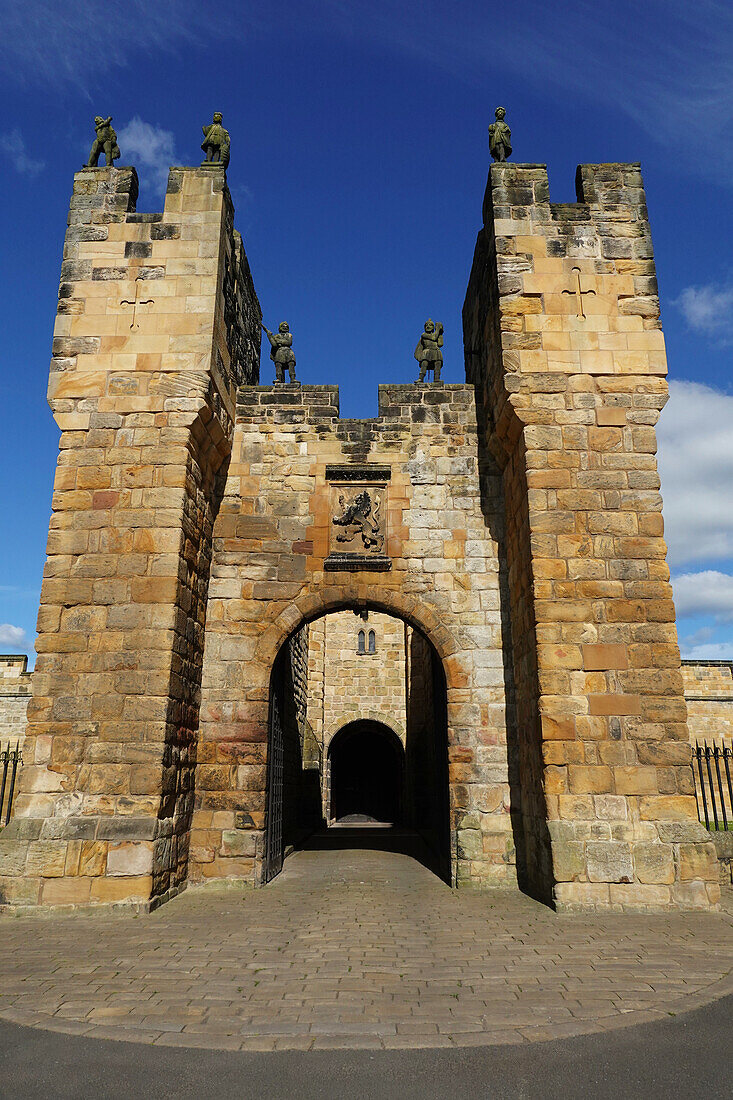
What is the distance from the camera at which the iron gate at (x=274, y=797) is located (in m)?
8.69

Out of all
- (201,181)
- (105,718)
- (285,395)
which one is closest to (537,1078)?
(105,718)

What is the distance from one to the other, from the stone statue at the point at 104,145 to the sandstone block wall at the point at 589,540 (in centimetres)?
494

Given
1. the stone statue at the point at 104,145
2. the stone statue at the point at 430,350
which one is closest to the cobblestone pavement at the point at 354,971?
the stone statue at the point at 430,350

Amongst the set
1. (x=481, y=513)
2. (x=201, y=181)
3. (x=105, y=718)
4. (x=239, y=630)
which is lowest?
(x=105, y=718)

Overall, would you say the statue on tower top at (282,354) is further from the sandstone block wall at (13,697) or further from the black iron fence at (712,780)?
the sandstone block wall at (13,697)

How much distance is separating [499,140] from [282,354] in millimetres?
4241

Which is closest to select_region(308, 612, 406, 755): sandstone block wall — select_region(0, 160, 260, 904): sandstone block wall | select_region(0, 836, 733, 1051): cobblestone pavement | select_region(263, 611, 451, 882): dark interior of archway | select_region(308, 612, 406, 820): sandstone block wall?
select_region(308, 612, 406, 820): sandstone block wall

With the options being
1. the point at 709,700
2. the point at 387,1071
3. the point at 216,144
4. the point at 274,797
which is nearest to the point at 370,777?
the point at 709,700

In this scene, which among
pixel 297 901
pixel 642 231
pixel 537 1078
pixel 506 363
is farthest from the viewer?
pixel 642 231

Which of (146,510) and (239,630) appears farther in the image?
(239,630)

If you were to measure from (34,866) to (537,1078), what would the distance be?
17.7ft

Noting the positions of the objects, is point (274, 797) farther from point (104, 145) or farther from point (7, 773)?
point (104, 145)

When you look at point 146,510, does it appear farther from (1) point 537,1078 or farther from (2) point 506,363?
(1) point 537,1078

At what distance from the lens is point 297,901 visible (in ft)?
24.9
